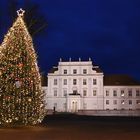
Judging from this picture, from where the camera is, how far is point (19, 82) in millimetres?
21594

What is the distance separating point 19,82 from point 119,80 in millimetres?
67031

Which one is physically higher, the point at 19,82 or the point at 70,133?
the point at 19,82

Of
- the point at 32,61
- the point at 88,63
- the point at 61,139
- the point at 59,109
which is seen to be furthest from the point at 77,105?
the point at 61,139

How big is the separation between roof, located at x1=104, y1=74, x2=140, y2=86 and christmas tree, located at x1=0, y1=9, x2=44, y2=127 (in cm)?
6408

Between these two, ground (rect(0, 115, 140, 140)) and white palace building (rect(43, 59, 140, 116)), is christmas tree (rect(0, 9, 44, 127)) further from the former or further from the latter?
white palace building (rect(43, 59, 140, 116))

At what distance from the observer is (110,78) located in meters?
87.7

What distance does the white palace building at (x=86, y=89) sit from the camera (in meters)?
83.0

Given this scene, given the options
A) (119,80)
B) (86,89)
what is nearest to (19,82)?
(86,89)

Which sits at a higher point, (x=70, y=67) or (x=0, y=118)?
(x=70, y=67)

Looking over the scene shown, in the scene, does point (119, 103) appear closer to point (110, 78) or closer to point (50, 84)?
point (110, 78)

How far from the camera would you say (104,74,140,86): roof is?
281 feet

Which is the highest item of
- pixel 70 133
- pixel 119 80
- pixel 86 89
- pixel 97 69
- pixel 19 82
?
pixel 97 69

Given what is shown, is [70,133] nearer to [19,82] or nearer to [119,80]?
[19,82]

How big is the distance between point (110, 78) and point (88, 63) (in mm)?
6954
